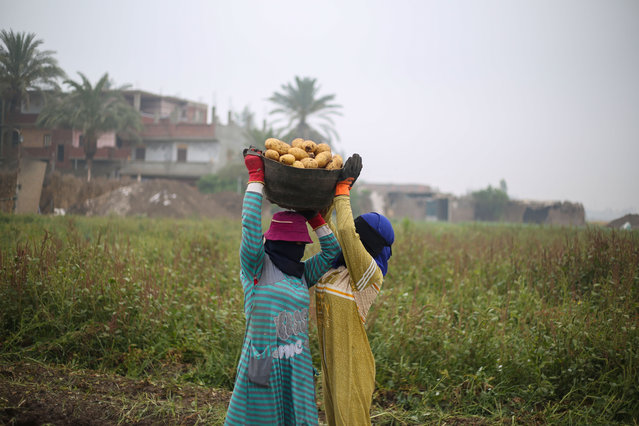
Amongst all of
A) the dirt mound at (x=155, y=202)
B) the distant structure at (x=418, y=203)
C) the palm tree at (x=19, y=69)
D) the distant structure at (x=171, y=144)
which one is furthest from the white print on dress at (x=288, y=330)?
the distant structure at (x=418, y=203)

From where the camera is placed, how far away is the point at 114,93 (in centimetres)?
2283

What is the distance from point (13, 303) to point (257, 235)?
3.62 meters

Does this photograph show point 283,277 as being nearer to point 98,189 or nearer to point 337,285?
point 337,285

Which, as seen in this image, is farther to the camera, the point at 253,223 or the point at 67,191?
the point at 67,191

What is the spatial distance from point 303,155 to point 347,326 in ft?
3.07

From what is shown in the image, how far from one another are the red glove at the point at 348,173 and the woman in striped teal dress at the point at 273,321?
23 cm

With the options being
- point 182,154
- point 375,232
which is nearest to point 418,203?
point 182,154

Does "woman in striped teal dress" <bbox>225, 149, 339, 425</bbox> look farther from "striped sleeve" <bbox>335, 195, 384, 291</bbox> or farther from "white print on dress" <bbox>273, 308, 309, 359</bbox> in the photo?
"striped sleeve" <bbox>335, 195, 384, 291</bbox>

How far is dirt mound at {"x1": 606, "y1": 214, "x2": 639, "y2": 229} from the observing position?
6.70 m

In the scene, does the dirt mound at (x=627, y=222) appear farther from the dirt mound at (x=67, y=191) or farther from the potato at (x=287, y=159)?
the dirt mound at (x=67, y=191)

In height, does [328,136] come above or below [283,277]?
above

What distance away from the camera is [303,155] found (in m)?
2.24

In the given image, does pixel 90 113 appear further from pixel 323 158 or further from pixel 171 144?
pixel 323 158

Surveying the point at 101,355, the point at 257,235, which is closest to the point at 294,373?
the point at 257,235
